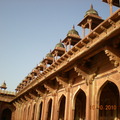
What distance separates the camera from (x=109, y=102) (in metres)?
12.6

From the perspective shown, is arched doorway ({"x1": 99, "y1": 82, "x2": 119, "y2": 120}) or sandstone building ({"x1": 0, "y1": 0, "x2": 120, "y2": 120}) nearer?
sandstone building ({"x1": 0, "y1": 0, "x2": 120, "y2": 120})

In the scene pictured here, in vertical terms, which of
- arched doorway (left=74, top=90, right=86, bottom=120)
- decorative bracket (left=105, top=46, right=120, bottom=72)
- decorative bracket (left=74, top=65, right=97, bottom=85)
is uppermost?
decorative bracket (left=105, top=46, right=120, bottom=72)

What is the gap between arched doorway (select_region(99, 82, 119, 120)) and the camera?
38.7 ft

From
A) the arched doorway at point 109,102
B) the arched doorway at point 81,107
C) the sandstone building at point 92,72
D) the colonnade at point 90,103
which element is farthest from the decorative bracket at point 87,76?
the arched doorway at point 81,107

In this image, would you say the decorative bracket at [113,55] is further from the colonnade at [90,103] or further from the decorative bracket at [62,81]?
the decorative bracket at [62,81]

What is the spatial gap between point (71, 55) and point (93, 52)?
9.25 ft

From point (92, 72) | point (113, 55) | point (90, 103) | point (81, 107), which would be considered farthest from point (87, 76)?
point (81, 107)

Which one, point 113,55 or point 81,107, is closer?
point 113,55

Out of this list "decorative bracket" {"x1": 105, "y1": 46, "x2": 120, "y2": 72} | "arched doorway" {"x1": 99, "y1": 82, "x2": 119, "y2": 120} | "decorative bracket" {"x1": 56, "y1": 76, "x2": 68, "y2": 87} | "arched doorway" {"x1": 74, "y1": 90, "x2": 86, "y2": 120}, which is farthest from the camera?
"arched doorway" {"x1": 74, "y1": 90, "x2": 86, "y2": 120}

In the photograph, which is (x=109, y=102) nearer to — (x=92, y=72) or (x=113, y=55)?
(x=92, y=72)

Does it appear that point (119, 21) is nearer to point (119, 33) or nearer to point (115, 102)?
point (119, 33)

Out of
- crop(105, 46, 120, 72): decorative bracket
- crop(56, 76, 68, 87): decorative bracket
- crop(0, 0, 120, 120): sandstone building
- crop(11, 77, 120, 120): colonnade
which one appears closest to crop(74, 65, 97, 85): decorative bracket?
crop(0, 0, 120, 120): sandstone building

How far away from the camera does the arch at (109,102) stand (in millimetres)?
11789

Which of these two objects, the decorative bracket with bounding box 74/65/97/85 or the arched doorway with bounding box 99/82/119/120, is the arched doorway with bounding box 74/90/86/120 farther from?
the decorative bracket with bounding box 74/65/97/85
